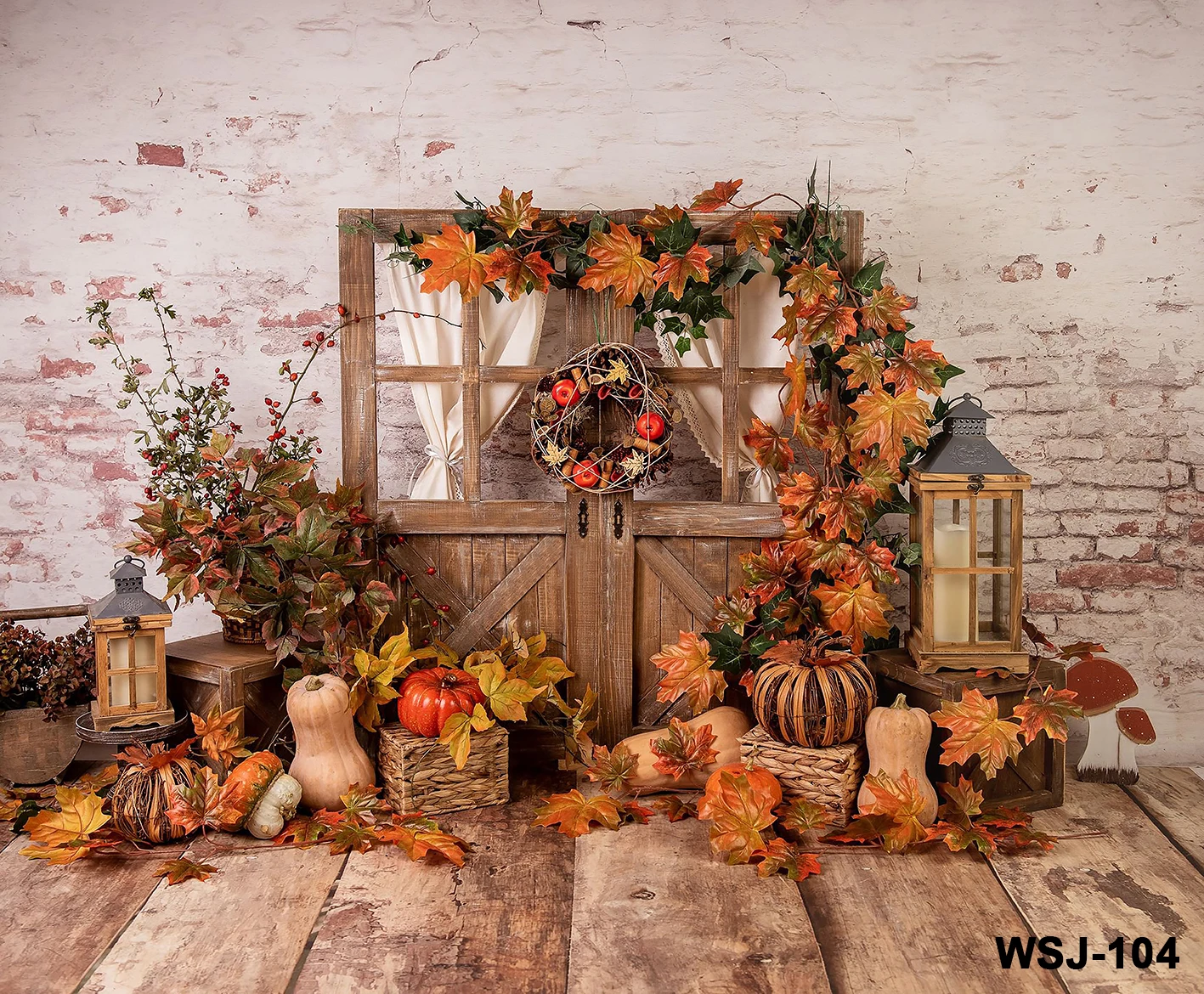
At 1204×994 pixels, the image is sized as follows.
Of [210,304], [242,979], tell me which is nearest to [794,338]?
[210,304]

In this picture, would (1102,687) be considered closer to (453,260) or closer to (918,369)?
(918,369)

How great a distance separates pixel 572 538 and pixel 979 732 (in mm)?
1419

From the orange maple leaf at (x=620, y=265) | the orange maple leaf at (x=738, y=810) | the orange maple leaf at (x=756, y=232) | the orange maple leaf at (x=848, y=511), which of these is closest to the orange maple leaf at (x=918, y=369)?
the orange maple leaf at (x=848, y=511)

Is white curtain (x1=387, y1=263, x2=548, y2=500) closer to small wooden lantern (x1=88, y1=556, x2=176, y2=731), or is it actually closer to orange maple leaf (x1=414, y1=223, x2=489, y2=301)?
orange maple leaf (x1=414, y1=223, x2=489, y2=301)

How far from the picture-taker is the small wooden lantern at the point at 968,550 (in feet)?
9.52

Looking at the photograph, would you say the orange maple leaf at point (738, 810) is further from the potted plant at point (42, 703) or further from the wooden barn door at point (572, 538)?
the potted plant at point (42, 703)

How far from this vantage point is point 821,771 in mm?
2844

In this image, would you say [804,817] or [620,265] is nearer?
[804,817]

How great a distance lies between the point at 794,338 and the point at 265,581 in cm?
191

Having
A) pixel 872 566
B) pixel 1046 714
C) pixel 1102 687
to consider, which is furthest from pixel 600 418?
pixel 1102 687

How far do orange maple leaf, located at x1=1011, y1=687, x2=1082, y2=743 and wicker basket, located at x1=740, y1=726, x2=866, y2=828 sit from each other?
0.45 metres

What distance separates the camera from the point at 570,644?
3.43m

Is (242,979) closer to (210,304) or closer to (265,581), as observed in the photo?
(265,581)

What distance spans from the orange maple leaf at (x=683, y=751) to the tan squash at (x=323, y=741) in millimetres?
909
